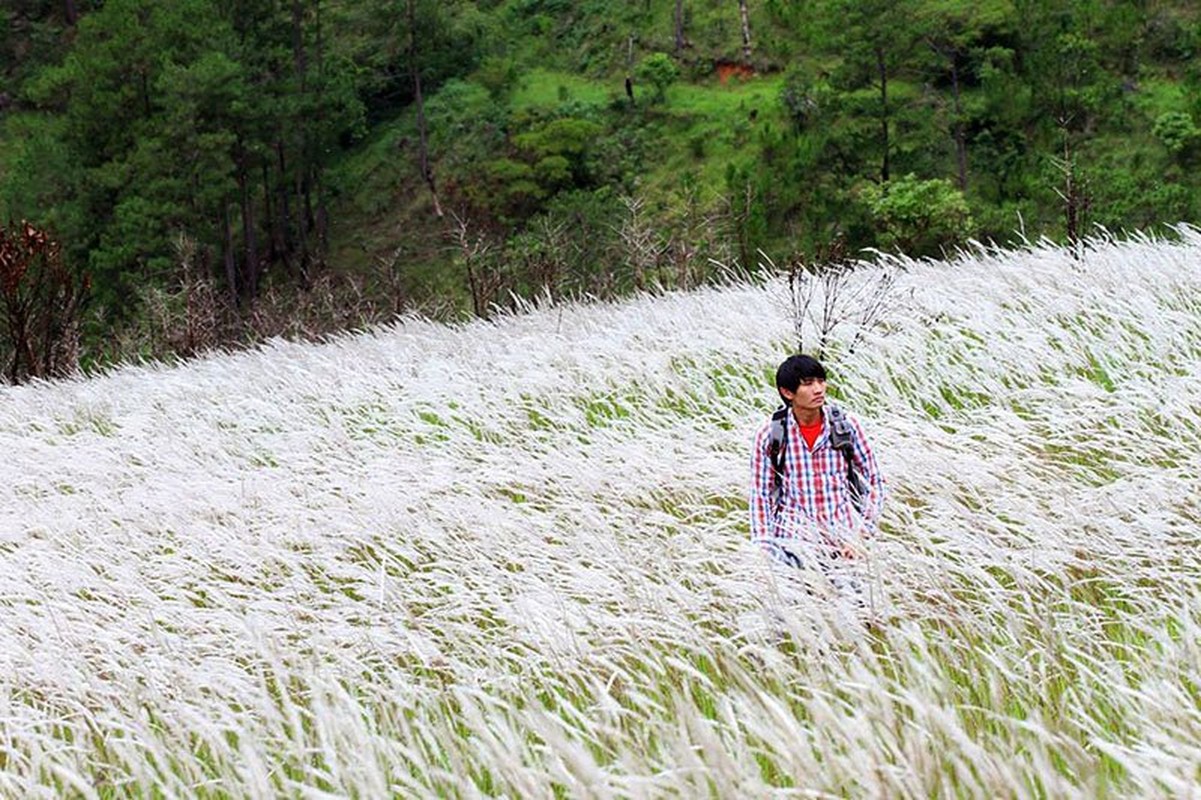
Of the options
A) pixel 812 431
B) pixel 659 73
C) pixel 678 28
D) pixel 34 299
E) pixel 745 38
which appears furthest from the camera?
pixel 678 28

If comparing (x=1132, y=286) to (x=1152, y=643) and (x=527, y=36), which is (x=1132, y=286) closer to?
(x=1152, y=643)

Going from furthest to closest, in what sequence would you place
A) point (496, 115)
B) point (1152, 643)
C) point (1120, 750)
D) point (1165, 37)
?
point (496, 115) → point (1165, 37) → point (1152, 643) → point (1120, 750)

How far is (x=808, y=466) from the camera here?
3637mm

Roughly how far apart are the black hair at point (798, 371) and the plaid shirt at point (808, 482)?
162mm

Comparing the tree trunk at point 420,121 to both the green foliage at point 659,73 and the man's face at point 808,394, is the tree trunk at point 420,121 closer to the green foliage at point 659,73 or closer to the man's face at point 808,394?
the green foliage at point 659,73

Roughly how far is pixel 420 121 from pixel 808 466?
133 ft

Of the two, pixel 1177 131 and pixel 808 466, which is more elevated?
pixel 1177 131

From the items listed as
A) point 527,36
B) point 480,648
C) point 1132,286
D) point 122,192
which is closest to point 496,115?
point 527,36

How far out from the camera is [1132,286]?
645 centimetres

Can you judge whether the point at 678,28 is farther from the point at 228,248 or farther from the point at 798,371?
the point at 798,371

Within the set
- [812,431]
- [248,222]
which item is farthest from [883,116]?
[812,431]

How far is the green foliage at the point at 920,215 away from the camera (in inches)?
943

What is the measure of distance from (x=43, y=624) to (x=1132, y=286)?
20.5 feet

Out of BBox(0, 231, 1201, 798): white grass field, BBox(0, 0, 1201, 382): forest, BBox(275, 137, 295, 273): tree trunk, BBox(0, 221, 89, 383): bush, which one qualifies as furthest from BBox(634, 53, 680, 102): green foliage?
BBox(0, 231, 1201, 798): white grass field
